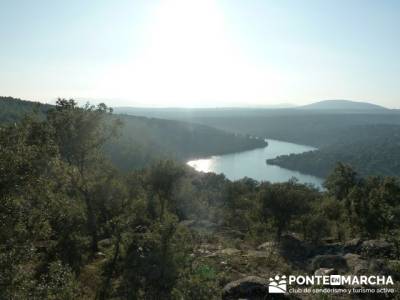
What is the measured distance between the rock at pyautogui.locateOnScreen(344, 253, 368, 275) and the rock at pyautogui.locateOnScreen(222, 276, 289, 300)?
295 inches

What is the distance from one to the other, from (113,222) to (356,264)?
1812 centimetres

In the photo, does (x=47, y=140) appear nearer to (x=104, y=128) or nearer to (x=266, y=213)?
(x=104, y=128)

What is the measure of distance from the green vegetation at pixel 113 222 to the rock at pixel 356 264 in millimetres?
2767

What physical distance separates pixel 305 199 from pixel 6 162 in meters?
38.5

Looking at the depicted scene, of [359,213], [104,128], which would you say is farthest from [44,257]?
[359,213]

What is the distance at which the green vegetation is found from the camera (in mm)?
13008

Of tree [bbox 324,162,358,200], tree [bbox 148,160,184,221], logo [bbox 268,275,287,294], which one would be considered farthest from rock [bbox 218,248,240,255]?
tree [bbox 324,162,358,200]

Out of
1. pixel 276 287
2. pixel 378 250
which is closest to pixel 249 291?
pixel 276 287

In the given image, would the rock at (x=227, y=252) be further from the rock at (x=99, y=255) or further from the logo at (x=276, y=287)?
the logo at (x=276, y=287)

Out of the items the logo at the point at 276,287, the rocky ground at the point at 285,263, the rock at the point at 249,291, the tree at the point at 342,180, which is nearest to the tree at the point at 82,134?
the rocky ground at the point at 285,263

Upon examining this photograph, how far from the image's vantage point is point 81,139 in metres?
31.0

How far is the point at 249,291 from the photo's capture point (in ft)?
65.6

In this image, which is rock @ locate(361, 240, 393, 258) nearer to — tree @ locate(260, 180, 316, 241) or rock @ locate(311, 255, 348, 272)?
rock @ locate(311, 255, 348, 272)

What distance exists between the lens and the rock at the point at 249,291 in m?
19.7
